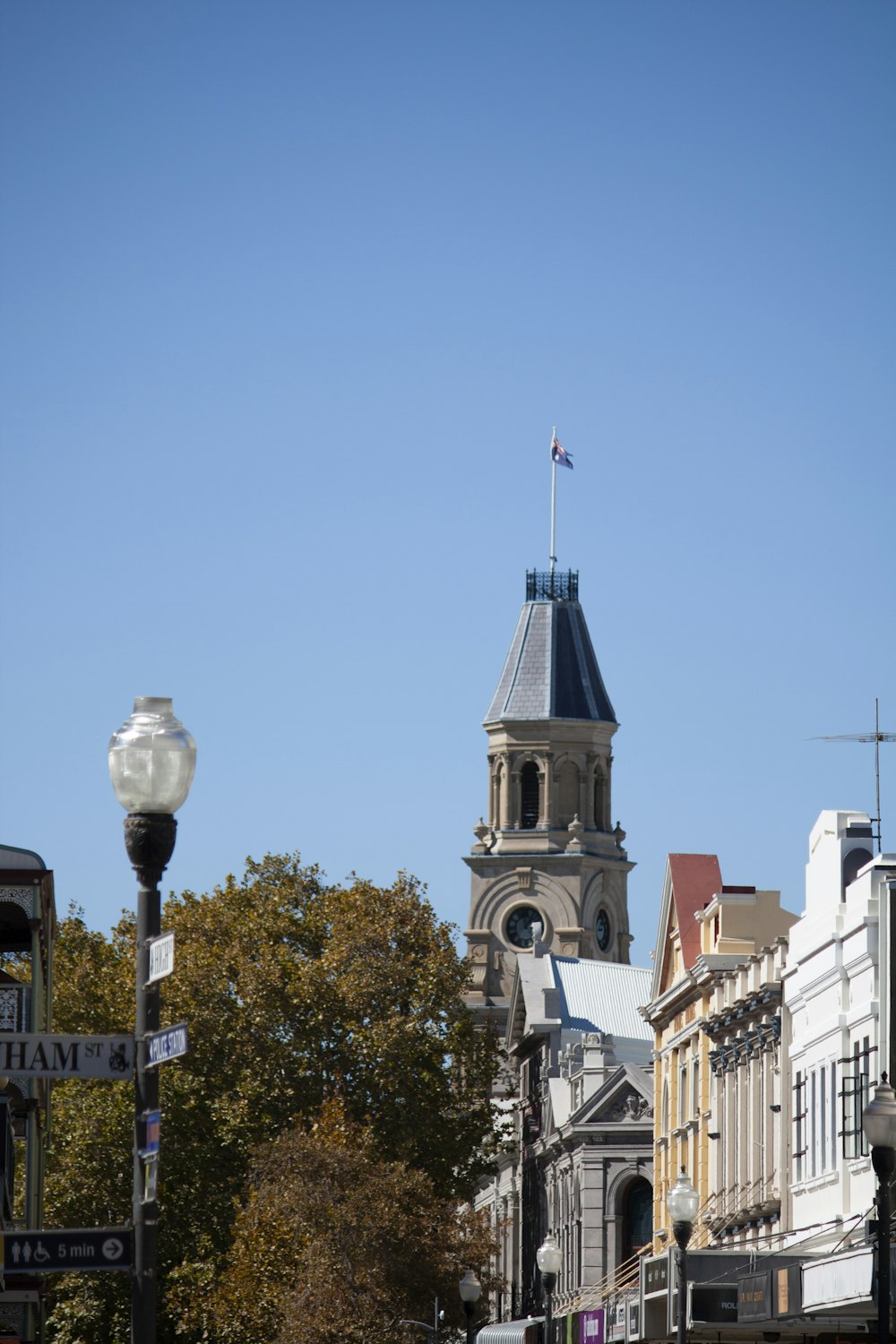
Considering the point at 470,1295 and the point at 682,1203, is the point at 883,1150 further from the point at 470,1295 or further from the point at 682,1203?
the point at 470,1295

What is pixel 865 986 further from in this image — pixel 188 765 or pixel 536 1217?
pixel 536 1217

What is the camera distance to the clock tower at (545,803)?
434 feet

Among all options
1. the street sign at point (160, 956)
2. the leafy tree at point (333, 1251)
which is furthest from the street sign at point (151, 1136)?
the leafy tree at point (333, 1251)

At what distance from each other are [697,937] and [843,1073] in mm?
16602

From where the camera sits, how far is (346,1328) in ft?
155

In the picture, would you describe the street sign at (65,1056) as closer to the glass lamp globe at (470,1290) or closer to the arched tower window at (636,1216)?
the glass lamp globe at (470,1290)

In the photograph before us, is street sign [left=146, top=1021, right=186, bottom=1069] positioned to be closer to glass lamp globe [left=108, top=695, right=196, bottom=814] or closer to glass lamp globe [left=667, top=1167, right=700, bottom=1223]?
glass lamp globe [left=108, top=695, right=196, bottom=814]

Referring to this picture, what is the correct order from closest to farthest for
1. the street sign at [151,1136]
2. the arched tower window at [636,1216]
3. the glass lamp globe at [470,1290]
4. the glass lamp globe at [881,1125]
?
the street sign at [151,1136] < the glass lamp globe at [881,1125] < the glass lamp globe at [470,1290] < the arched tower window at [636,1216]

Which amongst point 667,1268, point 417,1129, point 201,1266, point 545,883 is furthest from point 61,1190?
point 545,883

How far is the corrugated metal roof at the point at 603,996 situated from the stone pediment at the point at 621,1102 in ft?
46.1

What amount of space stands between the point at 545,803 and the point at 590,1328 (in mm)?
83195

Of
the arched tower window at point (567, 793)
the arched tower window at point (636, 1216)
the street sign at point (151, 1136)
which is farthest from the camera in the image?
the arched tower window at point (567, 793)

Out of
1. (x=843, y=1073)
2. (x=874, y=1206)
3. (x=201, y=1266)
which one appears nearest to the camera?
(x=874, y=1206)

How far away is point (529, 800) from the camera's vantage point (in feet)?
441
